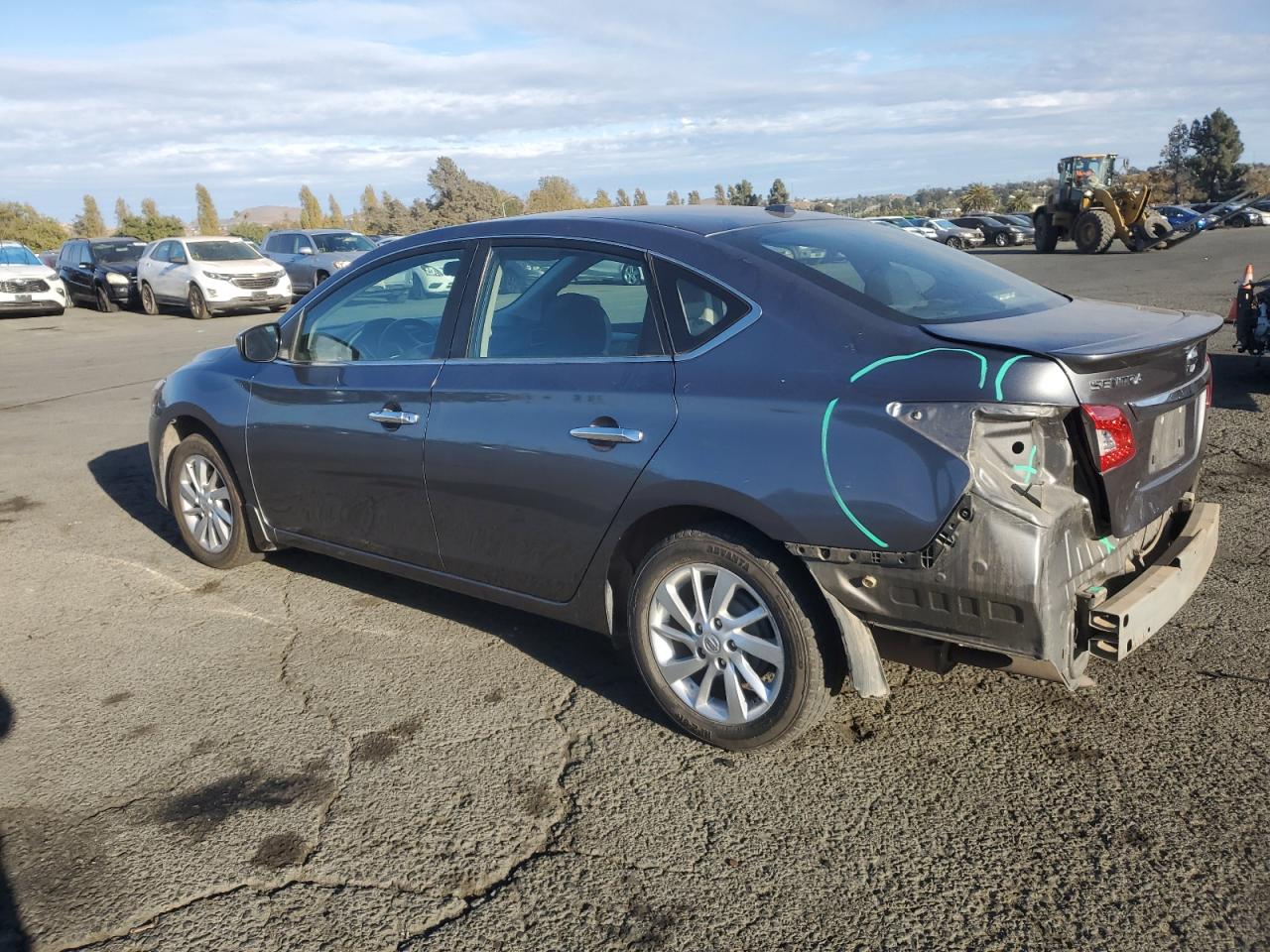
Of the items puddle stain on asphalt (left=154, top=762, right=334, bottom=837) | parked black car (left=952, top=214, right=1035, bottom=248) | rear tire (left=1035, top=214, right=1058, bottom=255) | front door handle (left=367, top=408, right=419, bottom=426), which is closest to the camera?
puddle stain on asphalt (left=154, top=762, right=334, bottom=837)

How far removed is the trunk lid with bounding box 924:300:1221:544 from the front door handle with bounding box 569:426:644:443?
3.19 ft

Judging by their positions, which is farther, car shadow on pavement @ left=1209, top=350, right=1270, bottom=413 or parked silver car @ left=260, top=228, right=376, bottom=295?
parked silver car @ left=260, top=228, right=376, bottom=295

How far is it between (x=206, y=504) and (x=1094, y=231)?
31819 mm

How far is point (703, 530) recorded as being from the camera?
3271 millimetres

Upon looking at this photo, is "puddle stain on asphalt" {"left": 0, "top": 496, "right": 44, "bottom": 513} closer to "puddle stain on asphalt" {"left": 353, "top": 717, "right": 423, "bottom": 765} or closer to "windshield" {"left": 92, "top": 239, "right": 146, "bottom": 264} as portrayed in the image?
"puddle stain on asphalt" {"left": 353, "top": 717, "right": 423, "bottom": 765}

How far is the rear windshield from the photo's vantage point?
3268 millimetres

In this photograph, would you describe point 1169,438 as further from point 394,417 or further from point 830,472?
point 394,417

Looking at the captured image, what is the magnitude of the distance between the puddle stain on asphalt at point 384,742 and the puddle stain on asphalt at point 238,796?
145mm

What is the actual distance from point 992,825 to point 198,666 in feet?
10.2

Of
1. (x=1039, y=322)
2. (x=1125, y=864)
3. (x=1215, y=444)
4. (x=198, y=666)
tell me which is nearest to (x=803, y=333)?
(x=1039, y=322)

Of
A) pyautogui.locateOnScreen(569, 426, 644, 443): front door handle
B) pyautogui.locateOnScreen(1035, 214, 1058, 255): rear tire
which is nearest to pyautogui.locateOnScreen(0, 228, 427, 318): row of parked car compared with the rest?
pyautogui.locateOnScreen(569, 426, 644, 443): front door handle

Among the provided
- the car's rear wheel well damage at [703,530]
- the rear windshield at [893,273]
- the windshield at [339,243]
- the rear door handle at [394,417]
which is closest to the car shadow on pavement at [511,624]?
the car's rear wheel well damage at [703,530]

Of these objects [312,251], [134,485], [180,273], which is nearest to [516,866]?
[134,485]

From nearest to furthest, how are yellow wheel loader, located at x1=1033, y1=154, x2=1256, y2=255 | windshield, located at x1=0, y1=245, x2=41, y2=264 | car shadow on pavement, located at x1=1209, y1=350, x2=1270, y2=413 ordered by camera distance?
1. car shadow on pavement, located at x1=1209, y1=350, x2=1270, y2=413
2. windshield, located at x1=0, y1=245, x2=41, y2=264
3. yellow wheel loader, located at x1=1033, y1=154, x2=1256, y2=255
